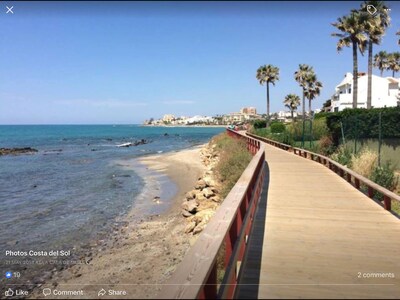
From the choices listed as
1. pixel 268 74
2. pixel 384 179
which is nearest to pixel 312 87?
pixel 268 74

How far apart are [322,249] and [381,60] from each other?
237 ft

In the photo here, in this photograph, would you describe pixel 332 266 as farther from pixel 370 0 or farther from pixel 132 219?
pixel 370 0

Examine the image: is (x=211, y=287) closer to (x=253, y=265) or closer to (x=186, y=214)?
(x=253, y=265)

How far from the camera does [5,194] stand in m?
19.2

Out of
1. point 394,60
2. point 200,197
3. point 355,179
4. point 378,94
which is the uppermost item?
point 394,60

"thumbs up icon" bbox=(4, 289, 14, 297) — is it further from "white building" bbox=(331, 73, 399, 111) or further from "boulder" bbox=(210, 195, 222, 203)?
"white building" bbox=(331, 73, 399, 111)

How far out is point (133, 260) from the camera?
8750mm

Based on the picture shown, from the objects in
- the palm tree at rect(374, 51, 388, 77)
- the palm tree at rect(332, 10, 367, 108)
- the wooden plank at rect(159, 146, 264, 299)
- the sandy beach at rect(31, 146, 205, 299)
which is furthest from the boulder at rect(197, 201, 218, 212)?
the palm tree at rect(374, 51, 388, 77)

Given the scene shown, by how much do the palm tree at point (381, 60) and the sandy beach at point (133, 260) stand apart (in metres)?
67.0

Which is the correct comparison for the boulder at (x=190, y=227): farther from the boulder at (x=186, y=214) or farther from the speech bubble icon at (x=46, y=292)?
the speech bubble icon at (x=46, y=292)

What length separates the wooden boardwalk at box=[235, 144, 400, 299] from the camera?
4.05m

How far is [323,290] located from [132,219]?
9.90 meters

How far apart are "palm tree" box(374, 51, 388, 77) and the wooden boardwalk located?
6756cm

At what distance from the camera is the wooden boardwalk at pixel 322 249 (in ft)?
13.3
